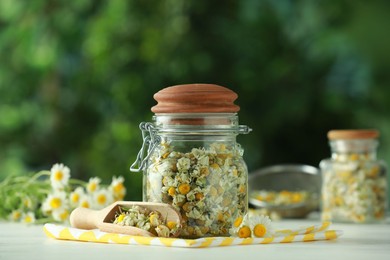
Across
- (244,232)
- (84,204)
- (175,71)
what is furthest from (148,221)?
(175,71)

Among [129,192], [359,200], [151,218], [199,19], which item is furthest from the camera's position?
[199,19]

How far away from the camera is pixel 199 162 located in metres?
1.22

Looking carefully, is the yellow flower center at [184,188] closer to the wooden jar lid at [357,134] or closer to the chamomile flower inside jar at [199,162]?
the chamomile flower inside jar at [199,162]

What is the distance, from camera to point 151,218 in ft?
3.98

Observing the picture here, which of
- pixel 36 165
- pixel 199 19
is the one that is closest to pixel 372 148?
pixel 199 19

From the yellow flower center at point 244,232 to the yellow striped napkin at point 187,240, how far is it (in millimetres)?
24

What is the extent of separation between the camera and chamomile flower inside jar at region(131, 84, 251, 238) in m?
1.21

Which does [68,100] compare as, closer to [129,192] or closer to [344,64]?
[129,192]

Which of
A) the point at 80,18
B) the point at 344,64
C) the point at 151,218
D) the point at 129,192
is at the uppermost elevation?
the point at 80,18

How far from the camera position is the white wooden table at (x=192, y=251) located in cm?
106

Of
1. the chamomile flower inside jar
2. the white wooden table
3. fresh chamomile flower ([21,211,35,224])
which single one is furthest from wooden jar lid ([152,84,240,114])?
fresh chamomile flower ([21,211,35,224])

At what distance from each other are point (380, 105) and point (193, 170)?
4116 millimetres

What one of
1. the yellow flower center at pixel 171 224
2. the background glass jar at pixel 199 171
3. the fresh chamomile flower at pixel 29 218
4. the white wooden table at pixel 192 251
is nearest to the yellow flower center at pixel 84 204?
the fresh chamomile flower at pixel 29 218

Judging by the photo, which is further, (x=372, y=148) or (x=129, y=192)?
(x=129, y=192)
